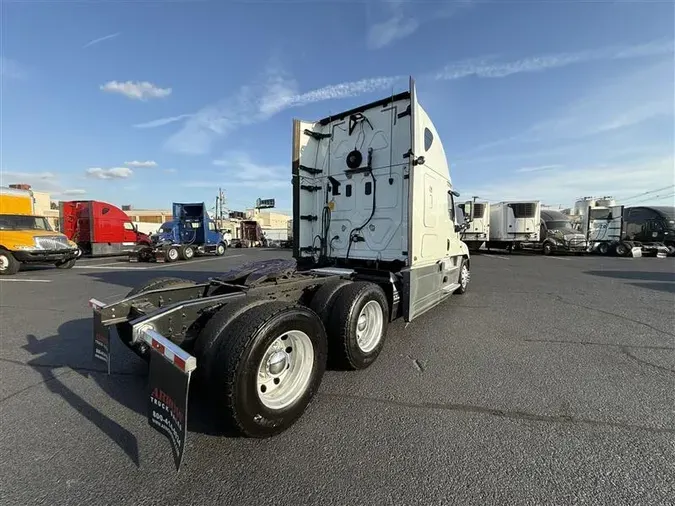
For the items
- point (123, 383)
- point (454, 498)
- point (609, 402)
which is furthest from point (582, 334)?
point (123, 383)

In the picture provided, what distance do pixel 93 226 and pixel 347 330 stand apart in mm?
20247

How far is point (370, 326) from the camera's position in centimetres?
417

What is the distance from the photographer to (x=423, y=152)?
15.9 feet

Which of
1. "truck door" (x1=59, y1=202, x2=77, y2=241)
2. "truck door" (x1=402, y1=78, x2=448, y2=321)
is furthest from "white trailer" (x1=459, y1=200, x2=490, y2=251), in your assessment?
"truck door" (x1=59, y1=202, x2=77, y2=241)

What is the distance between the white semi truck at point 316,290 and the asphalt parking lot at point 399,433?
0.31 metres

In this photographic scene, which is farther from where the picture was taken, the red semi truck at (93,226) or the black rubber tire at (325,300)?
the red semi truck at (93,226)

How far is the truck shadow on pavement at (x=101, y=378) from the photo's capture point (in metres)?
2.65

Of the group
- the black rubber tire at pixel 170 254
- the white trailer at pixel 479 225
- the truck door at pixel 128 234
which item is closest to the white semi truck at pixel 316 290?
the black rubber tire at pixel 170 254

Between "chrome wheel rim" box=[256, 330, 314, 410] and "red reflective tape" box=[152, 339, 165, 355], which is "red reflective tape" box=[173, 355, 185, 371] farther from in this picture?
"chrome wheel rim" box=[256, 330, 314, 410]

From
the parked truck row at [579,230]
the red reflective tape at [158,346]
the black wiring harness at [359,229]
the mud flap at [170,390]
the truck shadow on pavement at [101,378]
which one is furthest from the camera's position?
the parked truck row at [579,230]

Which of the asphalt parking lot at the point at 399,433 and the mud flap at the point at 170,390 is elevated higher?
the mud flap at the point at 170,390

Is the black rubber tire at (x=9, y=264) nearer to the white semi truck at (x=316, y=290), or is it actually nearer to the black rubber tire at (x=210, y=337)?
the white semi truck at (x=316, y=290)

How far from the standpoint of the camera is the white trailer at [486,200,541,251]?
21000 millimetres

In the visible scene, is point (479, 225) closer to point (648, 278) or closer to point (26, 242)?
point (648, 278)
